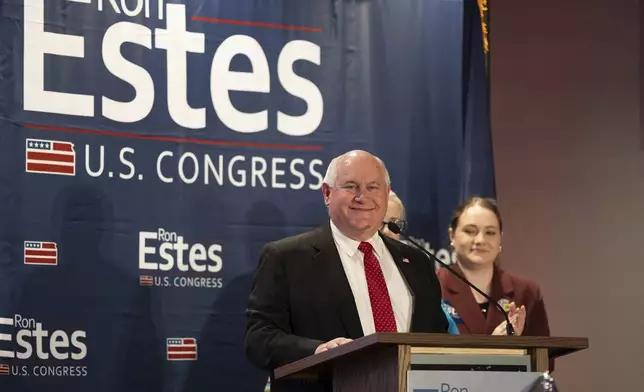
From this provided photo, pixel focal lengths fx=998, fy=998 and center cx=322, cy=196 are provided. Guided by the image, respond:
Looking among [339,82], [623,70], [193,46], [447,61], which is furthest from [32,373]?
[623,70]

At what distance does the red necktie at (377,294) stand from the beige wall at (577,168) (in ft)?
7.82

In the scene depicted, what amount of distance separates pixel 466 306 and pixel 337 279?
1036 mm

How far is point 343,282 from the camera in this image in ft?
10.0

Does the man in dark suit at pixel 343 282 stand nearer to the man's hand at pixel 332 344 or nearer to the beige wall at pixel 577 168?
the man's hand at pixel 332 344

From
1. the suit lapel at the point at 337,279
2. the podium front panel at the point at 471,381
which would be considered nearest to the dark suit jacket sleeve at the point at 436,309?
the suit lapel at the point at 337,279

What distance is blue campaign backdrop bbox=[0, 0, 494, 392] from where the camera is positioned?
157 inches

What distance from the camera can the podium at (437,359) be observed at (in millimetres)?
2266

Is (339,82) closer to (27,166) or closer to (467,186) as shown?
(467,186)

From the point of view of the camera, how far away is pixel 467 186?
15.4 feet

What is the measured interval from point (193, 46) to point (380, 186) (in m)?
1.46

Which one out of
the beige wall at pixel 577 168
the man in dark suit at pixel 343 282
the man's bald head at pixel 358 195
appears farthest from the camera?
the beige wall at pixel 577 168

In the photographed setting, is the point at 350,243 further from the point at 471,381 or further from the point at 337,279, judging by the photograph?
the point at 471,381

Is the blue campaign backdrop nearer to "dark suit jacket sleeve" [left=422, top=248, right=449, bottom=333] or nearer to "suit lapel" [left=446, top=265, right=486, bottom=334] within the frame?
"suit lapel" [left=446, top=265, right=486, bottom=334]

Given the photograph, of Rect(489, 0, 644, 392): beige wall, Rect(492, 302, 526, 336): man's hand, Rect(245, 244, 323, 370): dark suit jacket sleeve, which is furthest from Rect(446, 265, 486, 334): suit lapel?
Rect(489, 0, 644, 392): beige wall
